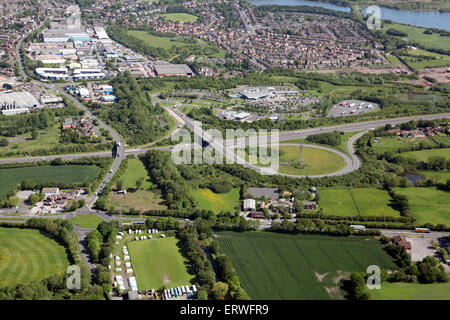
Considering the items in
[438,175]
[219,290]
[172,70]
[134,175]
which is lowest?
[134,175]

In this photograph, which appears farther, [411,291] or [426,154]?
[426,154]

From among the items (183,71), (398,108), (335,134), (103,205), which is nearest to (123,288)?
(103,205)

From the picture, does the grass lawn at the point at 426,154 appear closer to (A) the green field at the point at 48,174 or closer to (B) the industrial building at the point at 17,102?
(A) the green field at the point at 48,174

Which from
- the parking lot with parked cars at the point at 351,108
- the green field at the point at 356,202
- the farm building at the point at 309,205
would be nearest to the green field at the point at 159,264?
the farm building at the point at 309,205

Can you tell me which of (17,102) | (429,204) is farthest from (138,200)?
(17,102)

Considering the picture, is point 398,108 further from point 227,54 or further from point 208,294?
point 208,294

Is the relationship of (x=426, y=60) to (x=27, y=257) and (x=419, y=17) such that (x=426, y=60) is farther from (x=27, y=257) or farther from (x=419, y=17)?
(x=27, y=257)

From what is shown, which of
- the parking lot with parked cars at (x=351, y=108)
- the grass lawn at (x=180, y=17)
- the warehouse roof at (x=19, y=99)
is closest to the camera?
→ the warehouse roof at (x=19, y=99)
